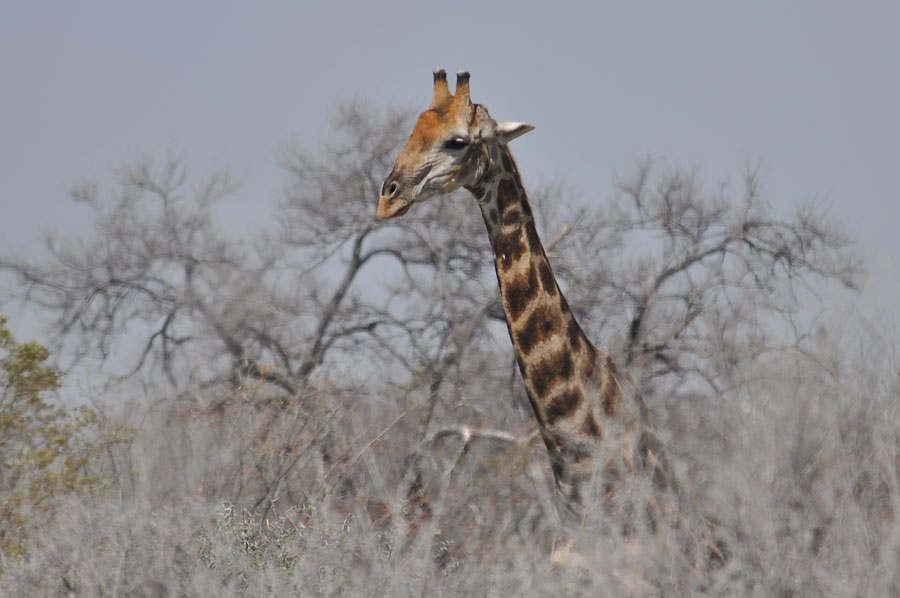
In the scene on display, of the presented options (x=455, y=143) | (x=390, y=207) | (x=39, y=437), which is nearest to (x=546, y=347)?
(x=390, y=207)

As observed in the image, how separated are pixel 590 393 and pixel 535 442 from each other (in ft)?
16.6

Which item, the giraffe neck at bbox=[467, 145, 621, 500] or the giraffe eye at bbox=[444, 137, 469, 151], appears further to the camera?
the giraffe eye at bbox=[444, 137, 469, 151]

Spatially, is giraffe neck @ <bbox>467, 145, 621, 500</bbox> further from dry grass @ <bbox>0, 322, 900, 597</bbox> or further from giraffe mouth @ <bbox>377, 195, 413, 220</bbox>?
giraffe mouth @ <bbox>377, 195, 413, 220</bbox>

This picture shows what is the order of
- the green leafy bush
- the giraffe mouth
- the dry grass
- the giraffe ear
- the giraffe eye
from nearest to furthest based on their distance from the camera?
the dry grass < the giraffe mouth < the giraffe eye < the giraffe ear < the green leafy bush

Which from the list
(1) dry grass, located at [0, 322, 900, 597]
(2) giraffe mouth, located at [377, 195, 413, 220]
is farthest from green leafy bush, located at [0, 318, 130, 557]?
(2) giraffe mouth, located at [377, 195, 413, 220]

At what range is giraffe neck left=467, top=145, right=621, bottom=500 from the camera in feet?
19.4

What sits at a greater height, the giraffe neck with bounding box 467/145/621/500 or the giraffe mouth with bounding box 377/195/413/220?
the giraffe mouth with bounding box 377/195/413/220

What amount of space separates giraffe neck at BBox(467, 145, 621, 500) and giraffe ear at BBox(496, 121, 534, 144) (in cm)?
15

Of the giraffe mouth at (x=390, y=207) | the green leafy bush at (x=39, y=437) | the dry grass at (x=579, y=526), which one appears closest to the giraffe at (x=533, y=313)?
the giraffe mouth at (x=390, y=207)

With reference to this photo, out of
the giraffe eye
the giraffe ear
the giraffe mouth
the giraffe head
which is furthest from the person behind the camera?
the giraffe ear

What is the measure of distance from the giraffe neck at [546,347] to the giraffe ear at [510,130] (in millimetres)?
152

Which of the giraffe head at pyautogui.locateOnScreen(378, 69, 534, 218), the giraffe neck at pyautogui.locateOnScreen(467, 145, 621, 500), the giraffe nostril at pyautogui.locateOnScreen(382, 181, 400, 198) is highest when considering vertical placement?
the giraffe head at pyautogui.locateOnScreen(378, 69, 534, 218)

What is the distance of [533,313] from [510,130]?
1.18 m

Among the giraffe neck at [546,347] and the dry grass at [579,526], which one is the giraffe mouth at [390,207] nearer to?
the giraffe neck at [546,347]
